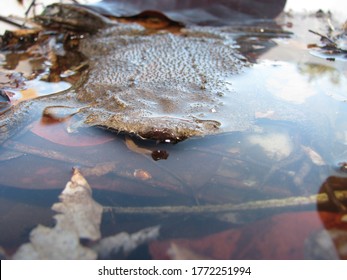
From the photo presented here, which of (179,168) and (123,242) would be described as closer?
(123,242)

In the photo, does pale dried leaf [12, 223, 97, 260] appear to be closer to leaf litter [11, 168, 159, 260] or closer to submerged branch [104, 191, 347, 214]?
leaf litter [11, 168, 159, 260]

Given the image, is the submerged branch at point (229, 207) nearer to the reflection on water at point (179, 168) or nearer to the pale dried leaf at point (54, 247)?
the reflection on water at point (179, 168)

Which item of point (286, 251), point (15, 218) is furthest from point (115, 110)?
point (286, 251)

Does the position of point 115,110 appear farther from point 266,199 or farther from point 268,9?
point 268,9

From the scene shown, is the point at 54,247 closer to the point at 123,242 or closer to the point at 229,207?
the point at 123,242

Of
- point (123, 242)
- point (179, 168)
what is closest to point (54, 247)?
point (123, 242)
